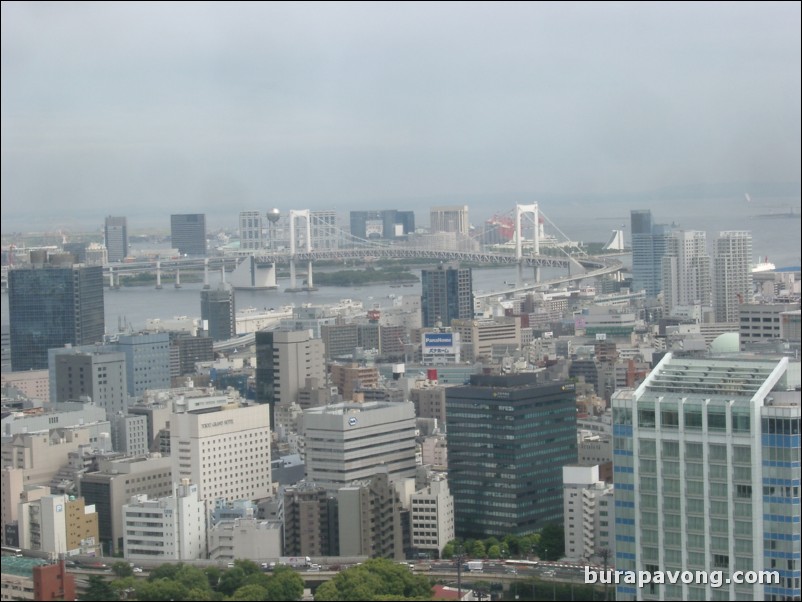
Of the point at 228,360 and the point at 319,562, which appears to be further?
the point at 228,360

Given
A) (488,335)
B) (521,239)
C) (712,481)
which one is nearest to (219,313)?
(488,335)

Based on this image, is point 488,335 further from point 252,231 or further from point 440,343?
point 252,231

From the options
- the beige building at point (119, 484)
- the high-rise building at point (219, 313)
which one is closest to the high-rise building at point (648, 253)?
the high-rise building at point (219, 313)

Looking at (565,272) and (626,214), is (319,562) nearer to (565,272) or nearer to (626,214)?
(626,214)

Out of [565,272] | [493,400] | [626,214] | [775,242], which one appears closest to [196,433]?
[493,400]

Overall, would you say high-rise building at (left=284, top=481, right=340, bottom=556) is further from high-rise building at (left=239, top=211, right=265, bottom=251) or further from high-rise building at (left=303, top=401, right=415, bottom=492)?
high-rise building at (left=239, top=211, right=265, bottom=251)

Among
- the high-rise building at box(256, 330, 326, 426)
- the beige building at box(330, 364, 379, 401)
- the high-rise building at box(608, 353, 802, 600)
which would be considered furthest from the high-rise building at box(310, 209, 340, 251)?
the high-rise building at box(608, 353, 802, 600)
